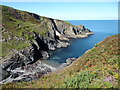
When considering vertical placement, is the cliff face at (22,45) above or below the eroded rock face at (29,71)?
above

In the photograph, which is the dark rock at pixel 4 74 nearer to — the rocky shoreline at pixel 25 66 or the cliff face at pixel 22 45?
the rocky shoreline at pixel 25 66

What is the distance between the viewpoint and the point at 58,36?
152000 millimetres

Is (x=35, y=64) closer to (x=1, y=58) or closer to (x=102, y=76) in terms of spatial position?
(x=1, y=58)

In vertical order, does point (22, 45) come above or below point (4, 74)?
above

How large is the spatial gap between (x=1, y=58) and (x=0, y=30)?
2946cm

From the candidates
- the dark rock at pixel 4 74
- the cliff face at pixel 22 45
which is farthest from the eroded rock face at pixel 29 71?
the cliff face at pixel 22 45

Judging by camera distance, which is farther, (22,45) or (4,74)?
(22,45)

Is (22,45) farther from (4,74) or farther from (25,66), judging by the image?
(4,74)

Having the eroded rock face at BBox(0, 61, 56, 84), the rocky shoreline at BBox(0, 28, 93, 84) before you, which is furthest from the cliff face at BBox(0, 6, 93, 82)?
the eroded rock face at BBox(0, 61, 56, 84)

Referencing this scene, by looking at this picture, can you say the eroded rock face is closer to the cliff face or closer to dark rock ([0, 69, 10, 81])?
dark rock ([0, 69, 10, 81])

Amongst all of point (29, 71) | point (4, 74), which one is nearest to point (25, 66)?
point (29, 71)

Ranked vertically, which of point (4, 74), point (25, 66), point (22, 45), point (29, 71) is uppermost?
point (22, 45)

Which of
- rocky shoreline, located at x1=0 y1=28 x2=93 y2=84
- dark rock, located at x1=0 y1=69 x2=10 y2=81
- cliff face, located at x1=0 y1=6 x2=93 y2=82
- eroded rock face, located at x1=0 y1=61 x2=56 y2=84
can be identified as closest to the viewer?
eroded rock face, located at x1=0 y1=61 x2=56 y2=84

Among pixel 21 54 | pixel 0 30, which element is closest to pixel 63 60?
pixel 21 54
